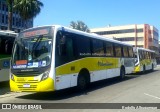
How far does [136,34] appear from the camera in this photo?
100375 mm

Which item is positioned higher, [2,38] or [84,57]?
[2,38]

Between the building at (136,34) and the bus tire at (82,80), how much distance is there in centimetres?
8503

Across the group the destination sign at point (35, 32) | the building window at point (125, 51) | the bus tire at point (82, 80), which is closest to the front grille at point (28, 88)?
the destination sign at point (35, 32)

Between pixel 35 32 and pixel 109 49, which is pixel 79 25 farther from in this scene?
pixel 35 32

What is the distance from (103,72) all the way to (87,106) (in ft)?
24.6

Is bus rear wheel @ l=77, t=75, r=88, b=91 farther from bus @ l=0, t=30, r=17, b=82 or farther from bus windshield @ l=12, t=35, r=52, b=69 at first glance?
bus @ l=0, t=30, r=17, b=82

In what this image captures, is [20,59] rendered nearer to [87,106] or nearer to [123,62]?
[87,106]

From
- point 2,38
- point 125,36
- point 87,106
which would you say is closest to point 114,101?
point 87,106

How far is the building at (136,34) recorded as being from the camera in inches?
3878

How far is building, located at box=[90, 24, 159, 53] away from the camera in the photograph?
9850 centimetres

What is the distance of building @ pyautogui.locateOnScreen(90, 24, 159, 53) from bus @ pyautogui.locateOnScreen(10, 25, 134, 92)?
280 feet

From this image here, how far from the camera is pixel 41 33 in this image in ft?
42.9

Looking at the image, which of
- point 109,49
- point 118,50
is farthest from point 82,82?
point 118,50

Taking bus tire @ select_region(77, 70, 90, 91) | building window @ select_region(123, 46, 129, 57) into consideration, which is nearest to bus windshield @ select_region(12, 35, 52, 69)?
bus tire @ select_region(77, 70, 90, 91)
